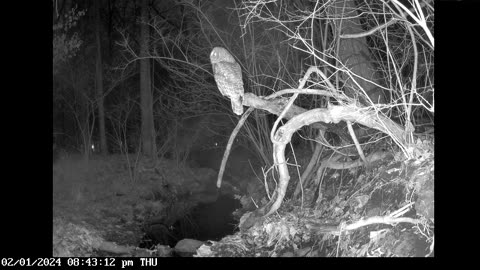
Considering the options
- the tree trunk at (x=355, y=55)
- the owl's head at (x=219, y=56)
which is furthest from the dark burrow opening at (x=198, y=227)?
the owl's head at (x=219, y=56)

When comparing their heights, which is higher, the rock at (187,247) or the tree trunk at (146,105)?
the tree trunk at (146,105)

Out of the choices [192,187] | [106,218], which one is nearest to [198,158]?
[192,187]

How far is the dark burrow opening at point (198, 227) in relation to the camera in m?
9.16

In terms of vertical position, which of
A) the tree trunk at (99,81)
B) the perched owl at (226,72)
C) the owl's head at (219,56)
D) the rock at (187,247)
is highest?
the tree trunk at (99,81)

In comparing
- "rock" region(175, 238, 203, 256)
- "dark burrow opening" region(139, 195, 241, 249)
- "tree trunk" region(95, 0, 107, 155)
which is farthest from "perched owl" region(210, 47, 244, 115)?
"tree trunk" region(95, 0, 107, 155)

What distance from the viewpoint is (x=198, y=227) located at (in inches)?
399

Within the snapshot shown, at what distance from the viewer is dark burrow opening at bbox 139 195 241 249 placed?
9.16 metres

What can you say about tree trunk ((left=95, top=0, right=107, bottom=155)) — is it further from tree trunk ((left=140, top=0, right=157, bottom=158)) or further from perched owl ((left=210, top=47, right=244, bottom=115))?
perched owl ((left=210, top=47, right=244, bottom=115))

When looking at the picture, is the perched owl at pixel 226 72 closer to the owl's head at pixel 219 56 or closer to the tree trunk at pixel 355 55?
the owl's head at pixel 219 56

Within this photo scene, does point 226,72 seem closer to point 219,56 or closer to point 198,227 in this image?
point 219,56

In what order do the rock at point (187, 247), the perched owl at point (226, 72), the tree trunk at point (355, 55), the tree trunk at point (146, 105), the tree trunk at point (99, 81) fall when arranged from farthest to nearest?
the tree trunk at point (146, 105), the tree trunk at point (99, 81), the rock at point (187, 247), the tree trunk at point (355, 55), the perched owl at point (226, 72)

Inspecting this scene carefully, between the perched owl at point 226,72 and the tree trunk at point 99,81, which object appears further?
the tree trunk at point 99,81
